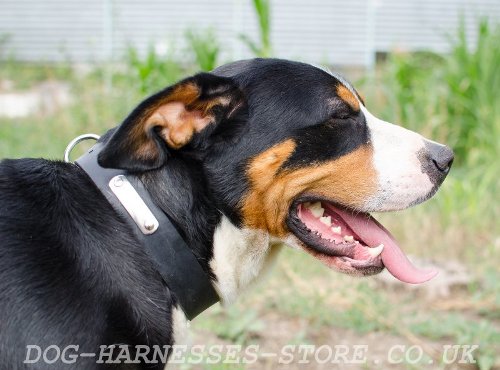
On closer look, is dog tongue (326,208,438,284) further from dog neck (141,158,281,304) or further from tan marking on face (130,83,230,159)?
tan marking on face (130,83,230,159)

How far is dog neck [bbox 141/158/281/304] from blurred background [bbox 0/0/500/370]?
0.23 m

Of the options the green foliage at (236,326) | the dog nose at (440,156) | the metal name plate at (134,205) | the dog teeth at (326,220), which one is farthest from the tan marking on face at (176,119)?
the green foliage at (236,326)

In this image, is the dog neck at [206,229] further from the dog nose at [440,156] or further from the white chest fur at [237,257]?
the dog nose at [440,156]

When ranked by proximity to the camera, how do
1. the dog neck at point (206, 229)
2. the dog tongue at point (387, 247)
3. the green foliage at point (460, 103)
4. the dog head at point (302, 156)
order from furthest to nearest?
the green foliage at point (460, 103) < the dog tongue at point (387, 247) < the dog head at point (302, 156) < the dog neck at point (206, 229)

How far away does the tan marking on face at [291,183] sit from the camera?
2.78 m

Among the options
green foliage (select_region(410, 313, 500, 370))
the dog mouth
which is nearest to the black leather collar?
the dog mouth

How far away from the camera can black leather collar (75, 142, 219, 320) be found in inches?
100

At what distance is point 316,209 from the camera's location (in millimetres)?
2980

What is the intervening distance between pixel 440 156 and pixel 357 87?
4626 mm

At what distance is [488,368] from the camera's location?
3.62 m

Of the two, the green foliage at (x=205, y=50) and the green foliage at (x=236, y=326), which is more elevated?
the green foliage at (x=205, y=50)

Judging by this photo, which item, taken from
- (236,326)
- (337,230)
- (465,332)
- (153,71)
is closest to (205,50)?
(153,71)

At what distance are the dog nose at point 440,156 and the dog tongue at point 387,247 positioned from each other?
32 cm

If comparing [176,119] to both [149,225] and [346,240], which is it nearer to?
[149,225]
